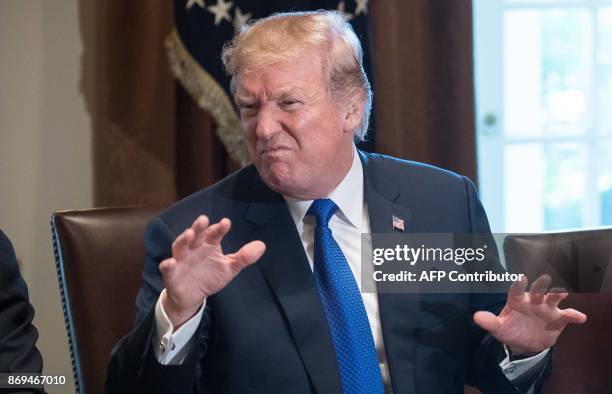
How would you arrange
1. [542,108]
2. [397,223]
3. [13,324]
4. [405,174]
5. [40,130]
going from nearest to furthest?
[13,324] < [397,223] < [405,174] < [40,130] < [542,108]

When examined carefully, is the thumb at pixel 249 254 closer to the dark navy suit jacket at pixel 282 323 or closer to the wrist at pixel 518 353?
the dark navy suit jacket at pixel 282 323

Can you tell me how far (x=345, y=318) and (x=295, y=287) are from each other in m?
0.12

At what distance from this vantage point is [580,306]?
1.98 meters

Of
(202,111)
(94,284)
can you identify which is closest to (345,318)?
(94,284)

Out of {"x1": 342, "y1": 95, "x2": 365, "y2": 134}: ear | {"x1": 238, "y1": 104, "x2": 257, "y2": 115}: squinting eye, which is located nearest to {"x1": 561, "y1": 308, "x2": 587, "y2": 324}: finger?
{"x1": 342, "y1": 95, "x2": 365, "y2": 134}: ear

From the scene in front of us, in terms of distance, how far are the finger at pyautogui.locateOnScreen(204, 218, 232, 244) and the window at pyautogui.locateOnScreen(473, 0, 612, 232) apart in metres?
2.17

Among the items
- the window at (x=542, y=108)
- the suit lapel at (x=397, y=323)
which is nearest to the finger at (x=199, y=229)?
the suit lapel at (x=397, y=323)

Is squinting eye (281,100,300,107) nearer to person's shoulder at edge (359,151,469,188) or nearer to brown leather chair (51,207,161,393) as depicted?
person's shoulder at edge (359,151,469,188)

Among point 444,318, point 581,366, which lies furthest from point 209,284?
point 581,366

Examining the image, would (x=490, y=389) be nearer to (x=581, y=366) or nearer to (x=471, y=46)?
(x=581, y=366)

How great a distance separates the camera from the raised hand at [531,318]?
1633mm

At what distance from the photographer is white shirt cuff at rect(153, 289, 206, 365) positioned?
1644 millimetres

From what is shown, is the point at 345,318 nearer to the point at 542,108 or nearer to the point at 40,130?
the point at 40,130

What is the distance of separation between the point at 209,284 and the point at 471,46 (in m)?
1.86
